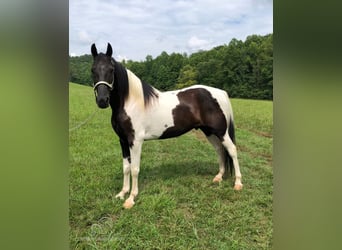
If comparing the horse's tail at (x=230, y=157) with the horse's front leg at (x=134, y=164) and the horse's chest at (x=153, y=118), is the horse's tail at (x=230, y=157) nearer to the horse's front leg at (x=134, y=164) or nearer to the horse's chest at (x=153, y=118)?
the horse's chest at (x=153, y=118)

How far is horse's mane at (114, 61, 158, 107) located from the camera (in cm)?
112

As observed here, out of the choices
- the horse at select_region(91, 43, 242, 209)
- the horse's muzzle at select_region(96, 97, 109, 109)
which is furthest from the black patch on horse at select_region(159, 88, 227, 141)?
the horse's muzzle at select_region(96, 97, 109, 109)

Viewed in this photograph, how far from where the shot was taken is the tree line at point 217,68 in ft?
3.65

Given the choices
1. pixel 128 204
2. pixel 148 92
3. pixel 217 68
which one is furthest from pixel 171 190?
pixel 217 68

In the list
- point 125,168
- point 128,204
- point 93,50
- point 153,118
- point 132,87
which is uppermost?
point 93,50

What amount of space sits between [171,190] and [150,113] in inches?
12.3

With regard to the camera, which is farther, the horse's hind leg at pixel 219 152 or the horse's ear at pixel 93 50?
A: the horse's hind leg at pixel 219 152

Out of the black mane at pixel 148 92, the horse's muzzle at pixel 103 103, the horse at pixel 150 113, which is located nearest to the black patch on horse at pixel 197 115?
the horse at pixel 150 113

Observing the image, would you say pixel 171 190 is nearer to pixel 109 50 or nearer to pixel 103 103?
pixel 103 103

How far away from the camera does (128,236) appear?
1092 mm

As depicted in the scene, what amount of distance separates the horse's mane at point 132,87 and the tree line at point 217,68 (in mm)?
27

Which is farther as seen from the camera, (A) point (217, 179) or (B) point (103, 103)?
(A) point (217, 179)

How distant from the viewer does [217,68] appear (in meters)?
1.17

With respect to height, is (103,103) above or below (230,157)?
above
